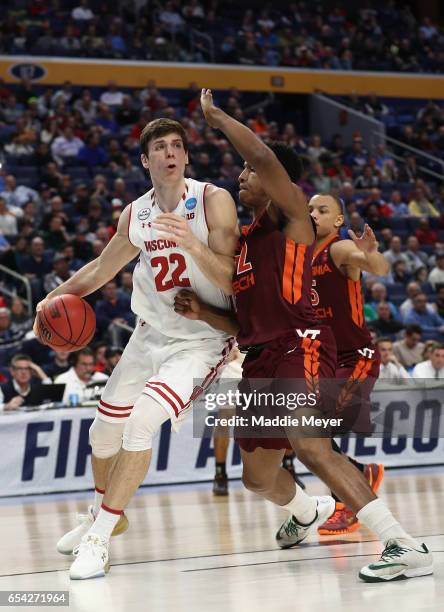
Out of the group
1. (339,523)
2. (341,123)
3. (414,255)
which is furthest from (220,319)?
(341,123)

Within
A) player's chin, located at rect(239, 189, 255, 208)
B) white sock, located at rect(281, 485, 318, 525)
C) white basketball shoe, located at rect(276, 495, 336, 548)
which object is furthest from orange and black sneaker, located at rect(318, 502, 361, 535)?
player's chin, located at rect(239, 189, 255, 208)

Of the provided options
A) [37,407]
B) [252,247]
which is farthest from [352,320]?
[37,407]

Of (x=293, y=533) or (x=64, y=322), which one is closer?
(x=64, y=322)

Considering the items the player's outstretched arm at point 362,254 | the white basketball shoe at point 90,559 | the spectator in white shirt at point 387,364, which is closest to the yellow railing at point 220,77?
the spectator in white shirt at point 387,364

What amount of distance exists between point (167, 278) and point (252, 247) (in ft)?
1.63

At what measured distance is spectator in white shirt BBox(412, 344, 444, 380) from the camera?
12273mm

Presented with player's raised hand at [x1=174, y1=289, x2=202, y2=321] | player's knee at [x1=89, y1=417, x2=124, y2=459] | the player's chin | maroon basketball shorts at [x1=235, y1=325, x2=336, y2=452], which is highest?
the player's chin

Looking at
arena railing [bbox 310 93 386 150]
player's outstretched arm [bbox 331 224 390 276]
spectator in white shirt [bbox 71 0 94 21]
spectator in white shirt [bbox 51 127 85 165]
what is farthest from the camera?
arena railing [bbox 310 93 386 150]

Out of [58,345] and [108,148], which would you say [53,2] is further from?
[58,345]

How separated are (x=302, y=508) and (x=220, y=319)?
133 centimetres

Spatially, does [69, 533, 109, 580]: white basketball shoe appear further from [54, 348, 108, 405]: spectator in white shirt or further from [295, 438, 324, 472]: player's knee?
[54, 348, 108, 405]: spectator in white shirt

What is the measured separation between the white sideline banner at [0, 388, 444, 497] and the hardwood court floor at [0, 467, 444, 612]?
65 cm

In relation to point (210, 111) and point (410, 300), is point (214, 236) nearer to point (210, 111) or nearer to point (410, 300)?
point (210, 111)

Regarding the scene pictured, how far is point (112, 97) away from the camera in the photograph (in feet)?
65.7
